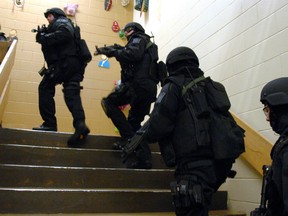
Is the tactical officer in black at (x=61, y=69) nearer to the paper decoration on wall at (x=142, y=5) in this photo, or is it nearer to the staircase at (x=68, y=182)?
the staircase at (x=68, y=182)

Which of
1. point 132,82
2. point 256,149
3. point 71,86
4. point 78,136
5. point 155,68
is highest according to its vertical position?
point 155,68

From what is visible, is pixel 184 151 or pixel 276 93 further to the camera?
pixel 184 151

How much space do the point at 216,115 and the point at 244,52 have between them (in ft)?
4.28

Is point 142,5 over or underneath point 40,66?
over

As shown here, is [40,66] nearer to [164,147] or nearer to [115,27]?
[115,27]

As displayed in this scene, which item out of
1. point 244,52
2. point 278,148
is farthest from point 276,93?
point 244,52

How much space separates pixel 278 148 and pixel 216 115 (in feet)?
1.61

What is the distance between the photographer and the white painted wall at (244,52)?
2.50 metres

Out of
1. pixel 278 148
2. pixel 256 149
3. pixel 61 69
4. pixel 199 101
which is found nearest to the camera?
pixel 278 148

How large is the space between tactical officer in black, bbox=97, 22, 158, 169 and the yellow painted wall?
2.31 meters

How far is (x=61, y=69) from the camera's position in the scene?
10.3 feet

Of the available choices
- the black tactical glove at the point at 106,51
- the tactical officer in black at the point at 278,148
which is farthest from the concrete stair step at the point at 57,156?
the tactical officer in black at the point at 278,148

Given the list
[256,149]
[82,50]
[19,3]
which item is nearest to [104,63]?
[19,3]

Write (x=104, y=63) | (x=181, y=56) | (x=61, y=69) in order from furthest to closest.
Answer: (x=104, y=63) → (x=61, y=69) → (x=181, y=56)
